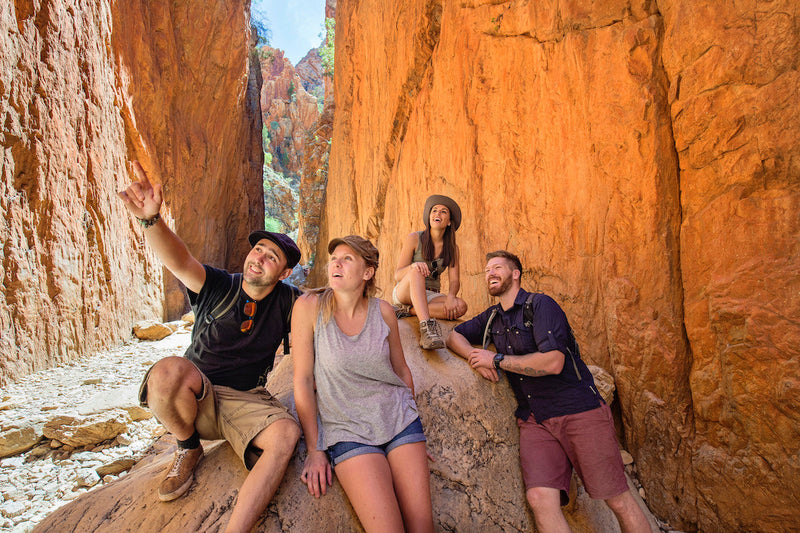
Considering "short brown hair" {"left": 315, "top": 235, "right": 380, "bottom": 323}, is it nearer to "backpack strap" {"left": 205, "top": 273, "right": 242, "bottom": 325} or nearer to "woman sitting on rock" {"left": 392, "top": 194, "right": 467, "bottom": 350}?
"backpack strap" {"left": 205, "top": 273, "right": 242, "bottom": 325}

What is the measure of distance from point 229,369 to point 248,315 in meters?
0.32

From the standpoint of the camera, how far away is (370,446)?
199 cm

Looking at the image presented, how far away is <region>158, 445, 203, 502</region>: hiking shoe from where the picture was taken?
203 cm

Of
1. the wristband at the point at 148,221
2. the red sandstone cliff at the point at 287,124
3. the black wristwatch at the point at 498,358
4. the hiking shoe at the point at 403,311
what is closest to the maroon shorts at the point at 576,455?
the black wristwatch at the point at 498,358

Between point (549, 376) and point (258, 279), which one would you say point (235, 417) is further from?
point (549, 376)

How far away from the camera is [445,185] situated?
6508mm

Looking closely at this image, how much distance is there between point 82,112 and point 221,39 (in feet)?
34.4

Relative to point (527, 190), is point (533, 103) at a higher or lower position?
higher

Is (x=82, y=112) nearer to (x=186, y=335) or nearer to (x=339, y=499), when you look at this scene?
(x=186, y=335)

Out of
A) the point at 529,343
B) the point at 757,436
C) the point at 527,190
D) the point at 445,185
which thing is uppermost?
the point at 445,185

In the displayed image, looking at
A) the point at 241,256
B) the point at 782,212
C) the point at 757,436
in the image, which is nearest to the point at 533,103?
the point at 782,212

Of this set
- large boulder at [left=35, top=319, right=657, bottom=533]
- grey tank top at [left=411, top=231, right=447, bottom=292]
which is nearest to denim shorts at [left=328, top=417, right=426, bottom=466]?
large boulder at [left=35, top=319, right=657, bottom=533]

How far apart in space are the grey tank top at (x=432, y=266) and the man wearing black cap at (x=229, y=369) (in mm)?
1738

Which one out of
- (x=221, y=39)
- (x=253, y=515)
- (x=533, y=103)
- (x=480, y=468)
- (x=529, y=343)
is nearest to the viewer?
(x=253, y=515)
